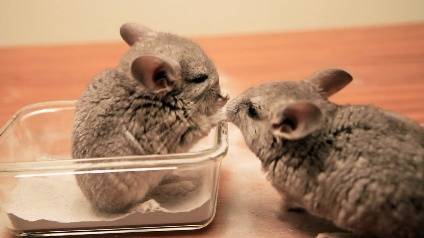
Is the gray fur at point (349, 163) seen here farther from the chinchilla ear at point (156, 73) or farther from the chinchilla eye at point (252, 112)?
the chinchilla ear at point (156, 73)

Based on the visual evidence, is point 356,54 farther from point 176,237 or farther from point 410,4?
point 176,237

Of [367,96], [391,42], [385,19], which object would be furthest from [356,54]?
[385,19]

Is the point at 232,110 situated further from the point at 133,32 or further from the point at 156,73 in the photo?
the point at 133,32

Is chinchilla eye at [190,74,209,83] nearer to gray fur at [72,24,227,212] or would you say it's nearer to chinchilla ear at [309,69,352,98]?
gray fur at [72,24,227,212]

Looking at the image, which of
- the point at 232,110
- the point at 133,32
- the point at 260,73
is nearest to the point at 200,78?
the point at 232,110

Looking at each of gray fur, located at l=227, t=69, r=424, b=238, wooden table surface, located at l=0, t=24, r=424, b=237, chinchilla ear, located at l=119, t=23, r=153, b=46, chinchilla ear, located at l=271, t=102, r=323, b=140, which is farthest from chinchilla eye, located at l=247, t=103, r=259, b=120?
chinchilla ear, located at l=119, t=23, r=153, b=46
